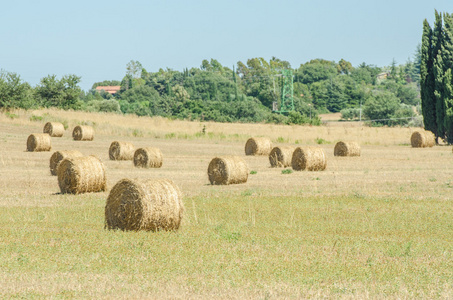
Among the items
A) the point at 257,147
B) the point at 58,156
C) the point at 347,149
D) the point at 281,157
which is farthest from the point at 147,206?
the point at 347,149

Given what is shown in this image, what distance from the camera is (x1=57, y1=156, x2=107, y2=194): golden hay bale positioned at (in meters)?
20.9

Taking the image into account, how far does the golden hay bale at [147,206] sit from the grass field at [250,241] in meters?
0.35

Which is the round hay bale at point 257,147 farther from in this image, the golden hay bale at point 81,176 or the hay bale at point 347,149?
the golden hay bale at point 81,176

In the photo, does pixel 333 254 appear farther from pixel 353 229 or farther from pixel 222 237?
pixel 353 229

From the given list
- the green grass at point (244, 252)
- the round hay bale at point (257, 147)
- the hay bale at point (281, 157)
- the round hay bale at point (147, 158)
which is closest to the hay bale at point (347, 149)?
the round hay bale at point (257, 147)

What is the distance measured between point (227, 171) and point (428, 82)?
3800 centimetres

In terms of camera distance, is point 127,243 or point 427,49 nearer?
point 127,243

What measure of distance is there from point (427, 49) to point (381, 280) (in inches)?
2055

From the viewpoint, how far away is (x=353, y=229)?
15.1 m

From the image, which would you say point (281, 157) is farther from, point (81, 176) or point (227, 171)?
point (81, 176)

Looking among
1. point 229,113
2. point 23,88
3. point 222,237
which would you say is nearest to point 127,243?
point 222,237

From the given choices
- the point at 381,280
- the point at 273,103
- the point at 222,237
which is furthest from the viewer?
the point at 273,103

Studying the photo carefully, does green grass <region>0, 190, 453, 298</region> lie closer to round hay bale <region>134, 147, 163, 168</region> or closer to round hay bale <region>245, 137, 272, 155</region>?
round hay bale <region>134, 147, 163, 168</region>

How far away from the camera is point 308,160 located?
29.5 meters
